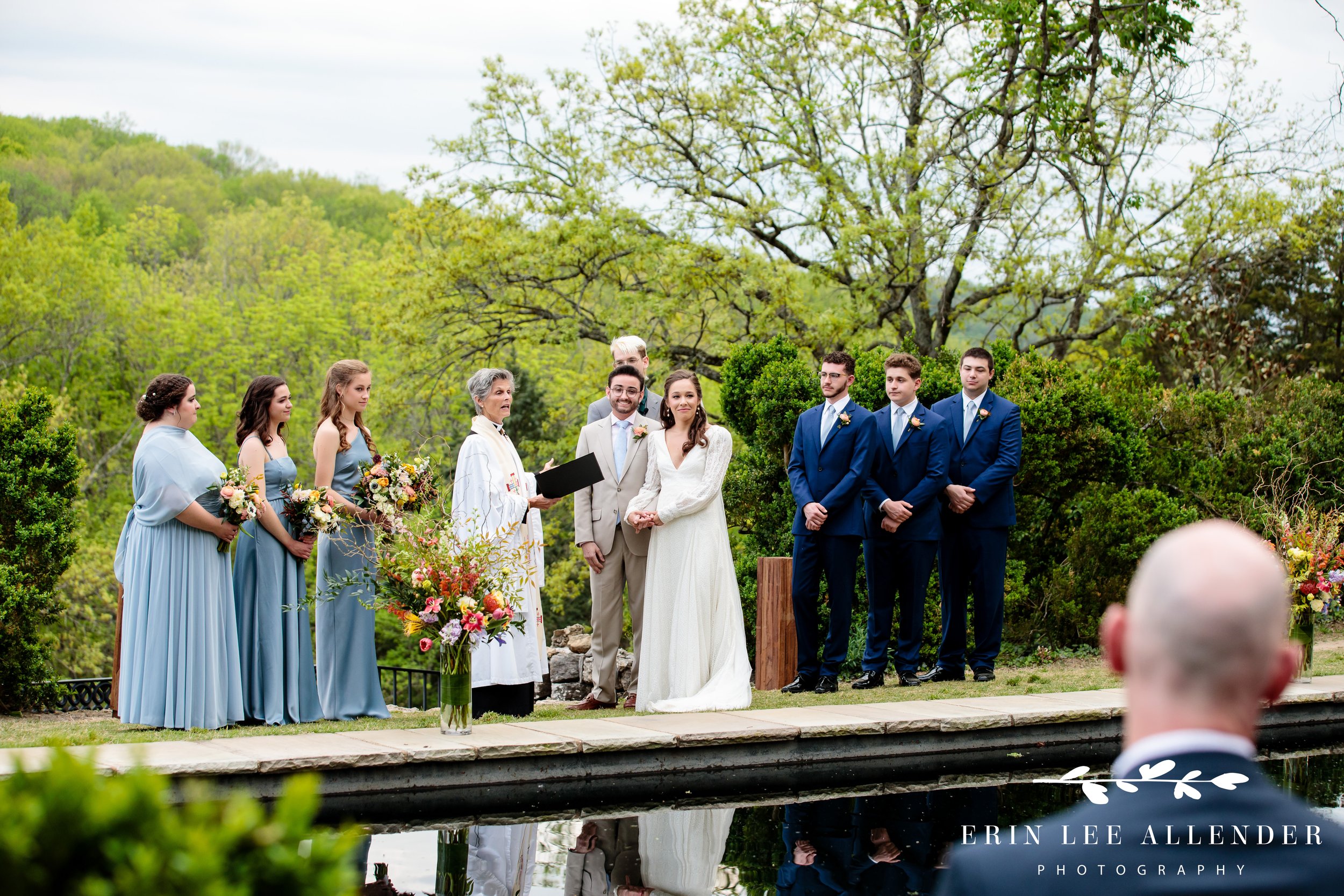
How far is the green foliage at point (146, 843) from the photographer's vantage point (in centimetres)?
147

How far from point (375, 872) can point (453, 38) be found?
1713 cm

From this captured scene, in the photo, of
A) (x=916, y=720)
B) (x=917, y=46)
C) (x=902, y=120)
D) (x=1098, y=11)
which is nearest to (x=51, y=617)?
(x=916, y=720)

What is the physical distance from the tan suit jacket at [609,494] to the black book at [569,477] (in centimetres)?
43

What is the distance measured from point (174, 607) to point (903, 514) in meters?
4.56

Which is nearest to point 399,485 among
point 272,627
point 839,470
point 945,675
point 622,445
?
point 272,627

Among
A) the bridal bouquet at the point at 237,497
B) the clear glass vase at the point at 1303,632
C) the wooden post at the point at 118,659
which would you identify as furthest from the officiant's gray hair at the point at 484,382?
the clear glass vase at the point at 1303,632

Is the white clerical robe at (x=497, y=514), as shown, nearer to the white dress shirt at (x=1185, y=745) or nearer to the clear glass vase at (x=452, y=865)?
the clear glass vase at (x=452, y=865)

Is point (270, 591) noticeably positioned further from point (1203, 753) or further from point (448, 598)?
point (1203, 753)

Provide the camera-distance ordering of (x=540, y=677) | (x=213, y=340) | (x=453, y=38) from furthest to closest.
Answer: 1. (x=213, y=340)
2. (x=453, y=38)
3. (x=540, y=677)

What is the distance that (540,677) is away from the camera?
7.73m

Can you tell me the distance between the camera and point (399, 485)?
6883mm

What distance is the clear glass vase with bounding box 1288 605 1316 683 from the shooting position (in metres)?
8.11

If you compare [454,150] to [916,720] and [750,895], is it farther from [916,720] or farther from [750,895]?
[750,895]

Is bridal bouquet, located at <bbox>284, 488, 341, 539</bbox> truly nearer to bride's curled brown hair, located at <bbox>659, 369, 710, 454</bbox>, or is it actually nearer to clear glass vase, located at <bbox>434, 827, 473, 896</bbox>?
bride's curled brown hair, located at <bbox>659, 369, 710, 454</bbox>
